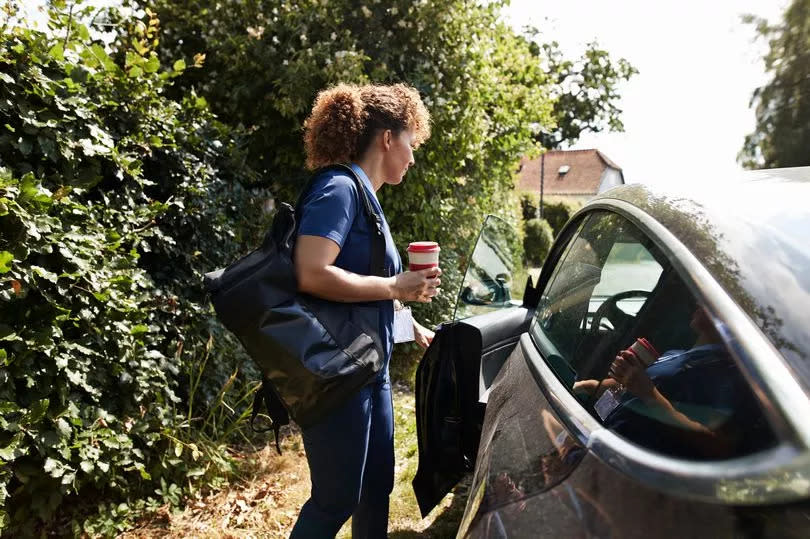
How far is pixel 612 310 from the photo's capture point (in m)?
1.63

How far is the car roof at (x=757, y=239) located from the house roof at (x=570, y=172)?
46308mm

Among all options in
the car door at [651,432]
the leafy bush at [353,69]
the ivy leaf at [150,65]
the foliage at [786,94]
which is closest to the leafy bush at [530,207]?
the foliage at [786,94]

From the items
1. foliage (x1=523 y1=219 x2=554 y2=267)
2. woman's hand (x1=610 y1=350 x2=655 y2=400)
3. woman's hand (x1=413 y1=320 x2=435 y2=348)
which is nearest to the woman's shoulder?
woman's hand (x1=413 y1=320 x2=435 y2=348)

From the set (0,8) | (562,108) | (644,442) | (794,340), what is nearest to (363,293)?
(644,442)

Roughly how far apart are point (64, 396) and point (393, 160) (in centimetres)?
170

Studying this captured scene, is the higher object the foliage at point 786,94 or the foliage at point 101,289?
the foliage at point 786,94

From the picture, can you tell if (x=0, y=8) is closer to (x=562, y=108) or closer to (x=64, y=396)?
(x=64, y=396)

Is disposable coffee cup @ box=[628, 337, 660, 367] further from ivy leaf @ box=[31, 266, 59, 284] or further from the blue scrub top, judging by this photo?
ivy leaf @ box=[31, 266, 59, 284]

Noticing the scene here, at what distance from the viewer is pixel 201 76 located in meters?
5.32

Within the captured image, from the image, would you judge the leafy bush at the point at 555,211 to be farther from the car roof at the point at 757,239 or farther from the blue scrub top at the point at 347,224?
the car roof at the point at 757,239

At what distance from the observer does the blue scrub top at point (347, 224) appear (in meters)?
1.76

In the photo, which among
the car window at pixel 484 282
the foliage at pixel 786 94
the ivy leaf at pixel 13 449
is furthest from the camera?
the foliage at pixel 786 94

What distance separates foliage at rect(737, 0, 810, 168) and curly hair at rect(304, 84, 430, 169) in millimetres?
7789

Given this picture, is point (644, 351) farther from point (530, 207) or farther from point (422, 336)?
point (530, 207)
